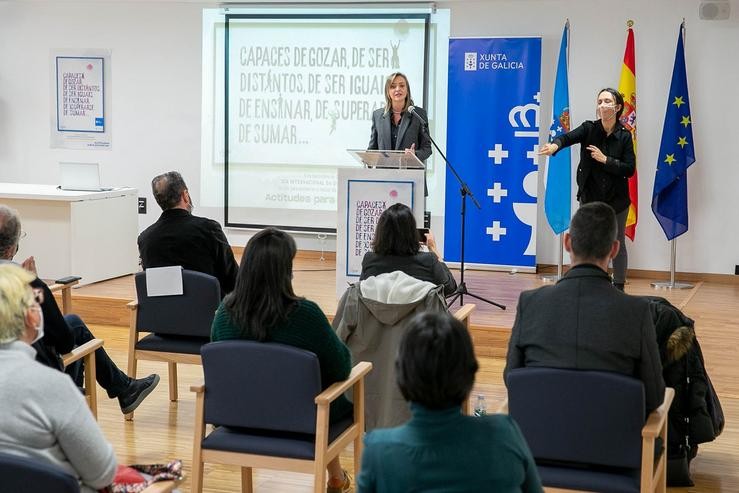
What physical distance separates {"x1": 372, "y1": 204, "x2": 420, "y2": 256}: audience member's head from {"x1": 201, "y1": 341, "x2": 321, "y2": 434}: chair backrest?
1.18 meters

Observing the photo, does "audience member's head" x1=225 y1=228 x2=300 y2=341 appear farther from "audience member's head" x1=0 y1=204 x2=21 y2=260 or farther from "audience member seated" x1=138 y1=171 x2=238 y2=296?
"audience member seated" x1=138 y1=171 x2=238 y2=296

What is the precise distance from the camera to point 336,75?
9211 millimetres

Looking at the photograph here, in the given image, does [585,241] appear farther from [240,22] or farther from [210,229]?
[240,22]

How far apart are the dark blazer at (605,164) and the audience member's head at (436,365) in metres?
4.68

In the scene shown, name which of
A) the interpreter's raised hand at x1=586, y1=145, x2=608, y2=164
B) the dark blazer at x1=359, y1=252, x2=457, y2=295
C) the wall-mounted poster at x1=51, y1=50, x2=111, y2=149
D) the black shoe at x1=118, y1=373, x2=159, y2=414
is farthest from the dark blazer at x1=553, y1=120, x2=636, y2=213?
the wall-mounted poster at x1=51, y1=50, x2=111, y2=149

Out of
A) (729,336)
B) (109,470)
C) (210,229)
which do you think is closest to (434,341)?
(109,470)

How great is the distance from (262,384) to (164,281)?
5.51 ft

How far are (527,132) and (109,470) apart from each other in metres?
6.64

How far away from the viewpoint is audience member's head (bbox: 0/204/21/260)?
3932 mm

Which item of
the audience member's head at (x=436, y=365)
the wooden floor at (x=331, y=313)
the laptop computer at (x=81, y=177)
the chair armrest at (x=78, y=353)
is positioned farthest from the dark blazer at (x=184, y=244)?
the audience member's head at (x=436, y=365)

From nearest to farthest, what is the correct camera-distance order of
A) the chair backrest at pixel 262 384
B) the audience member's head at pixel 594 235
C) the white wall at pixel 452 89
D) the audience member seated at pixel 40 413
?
the audience member seated at pixel 40 413
the audience member's head at pixel 594 235
the chair backrest at pixel 262 384
the white wall at pixel 452 89

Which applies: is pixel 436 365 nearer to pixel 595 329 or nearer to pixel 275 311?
pixel 595 329

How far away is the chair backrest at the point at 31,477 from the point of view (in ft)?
7.02

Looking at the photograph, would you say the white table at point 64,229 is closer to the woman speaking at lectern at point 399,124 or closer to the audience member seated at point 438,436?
the woman speaking at lectern at point 399,124
